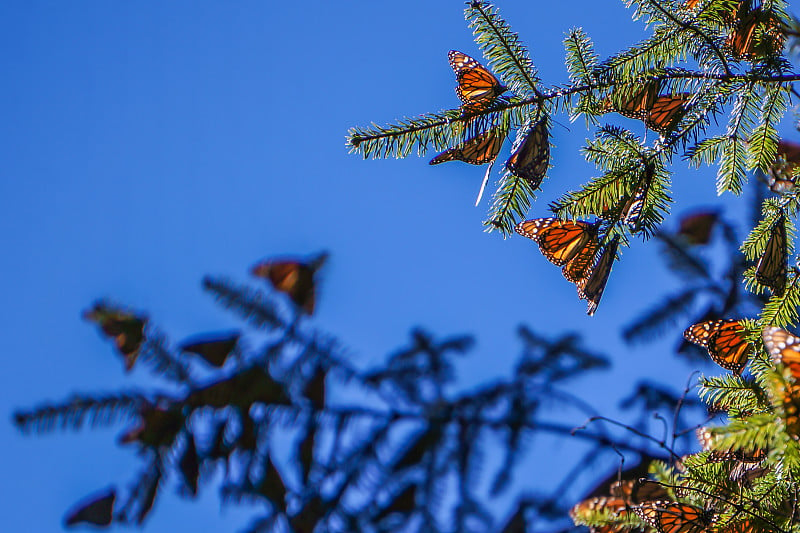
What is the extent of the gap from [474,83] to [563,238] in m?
0.26

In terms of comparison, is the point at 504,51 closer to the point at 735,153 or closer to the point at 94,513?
the point at 735,153

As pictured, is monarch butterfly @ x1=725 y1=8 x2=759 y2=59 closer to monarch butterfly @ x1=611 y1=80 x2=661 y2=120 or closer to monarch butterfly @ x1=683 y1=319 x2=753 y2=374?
monarch butterfly @ x1=611 y1=80 x2=661 y2=120

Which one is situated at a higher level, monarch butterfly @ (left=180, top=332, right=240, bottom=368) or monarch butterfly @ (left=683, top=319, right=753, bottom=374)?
monarch butterfly @ (left=180, top=332, right=240, bottom=368)

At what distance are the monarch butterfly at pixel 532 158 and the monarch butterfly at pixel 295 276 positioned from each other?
693 millimetres

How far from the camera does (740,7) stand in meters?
0.90

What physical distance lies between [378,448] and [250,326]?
477 millimetres

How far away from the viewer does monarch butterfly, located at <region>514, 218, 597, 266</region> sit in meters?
0.88

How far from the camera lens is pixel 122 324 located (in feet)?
3.97

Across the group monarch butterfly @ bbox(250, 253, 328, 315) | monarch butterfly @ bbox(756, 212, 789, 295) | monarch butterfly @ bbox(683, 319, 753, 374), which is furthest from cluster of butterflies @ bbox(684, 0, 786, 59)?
monarch butterfly @ bbox(250, 253, 328, 315)

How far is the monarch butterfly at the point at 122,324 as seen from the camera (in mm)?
1205

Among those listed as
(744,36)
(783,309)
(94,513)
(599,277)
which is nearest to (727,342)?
(783,309)

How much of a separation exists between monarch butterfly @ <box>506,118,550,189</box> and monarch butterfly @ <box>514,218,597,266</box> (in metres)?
0.07

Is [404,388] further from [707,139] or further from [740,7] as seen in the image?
[740,7]

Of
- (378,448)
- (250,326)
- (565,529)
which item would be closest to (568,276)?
(250,326)
